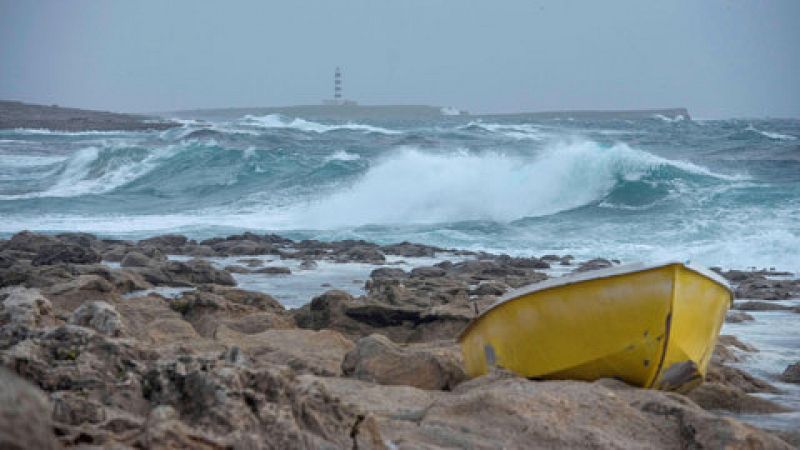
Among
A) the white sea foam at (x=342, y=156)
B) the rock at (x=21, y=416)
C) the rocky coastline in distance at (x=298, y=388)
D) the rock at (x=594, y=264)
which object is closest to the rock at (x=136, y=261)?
the rocky coastline in distance at (x=298, y=388)

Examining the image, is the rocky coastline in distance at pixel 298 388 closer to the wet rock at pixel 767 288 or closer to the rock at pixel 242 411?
the rock at pixel 242 411

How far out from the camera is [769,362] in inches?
264

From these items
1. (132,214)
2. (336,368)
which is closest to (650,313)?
(336,368)

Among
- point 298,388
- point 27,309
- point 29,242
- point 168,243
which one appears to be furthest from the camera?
point 168,243

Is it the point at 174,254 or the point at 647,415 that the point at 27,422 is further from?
the point at 174,254

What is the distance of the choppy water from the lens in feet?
58.4

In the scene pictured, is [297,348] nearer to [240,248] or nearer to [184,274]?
[184,274]

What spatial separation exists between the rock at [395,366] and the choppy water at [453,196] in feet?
35.2

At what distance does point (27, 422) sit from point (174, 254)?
40.4ft

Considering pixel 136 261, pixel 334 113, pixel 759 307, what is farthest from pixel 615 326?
pixel 334 113

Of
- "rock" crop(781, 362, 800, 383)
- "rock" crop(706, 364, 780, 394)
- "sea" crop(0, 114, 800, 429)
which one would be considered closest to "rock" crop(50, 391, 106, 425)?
"rock" crop(706, 364, 780, 394)

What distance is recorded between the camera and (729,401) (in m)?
4.94

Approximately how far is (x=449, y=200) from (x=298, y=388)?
66.3 ft

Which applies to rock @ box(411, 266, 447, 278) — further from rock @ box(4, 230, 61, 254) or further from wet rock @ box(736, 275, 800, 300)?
rock @ box(4, 230, 61, 254)
